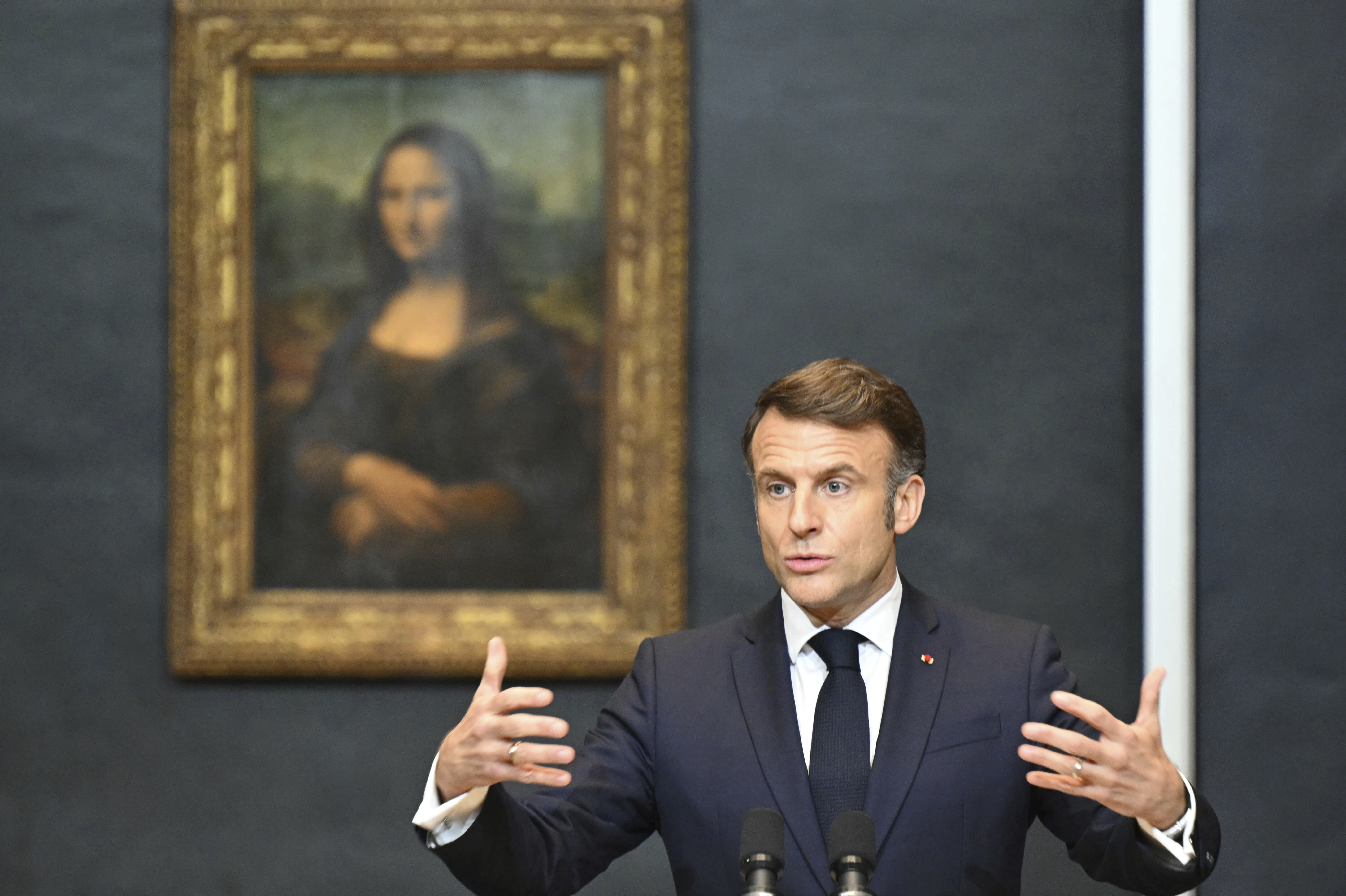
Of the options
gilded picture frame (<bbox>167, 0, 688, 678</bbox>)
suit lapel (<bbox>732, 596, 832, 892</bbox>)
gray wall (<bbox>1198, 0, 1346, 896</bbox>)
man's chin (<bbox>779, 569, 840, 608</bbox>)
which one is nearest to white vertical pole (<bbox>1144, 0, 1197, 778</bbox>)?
gray wall (<bbox>1198, 0, 1346, 896</bbox>)

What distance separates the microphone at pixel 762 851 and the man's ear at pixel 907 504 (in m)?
0.74

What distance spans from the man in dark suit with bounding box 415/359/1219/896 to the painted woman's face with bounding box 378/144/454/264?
195cm

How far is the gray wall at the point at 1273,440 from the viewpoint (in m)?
3.32

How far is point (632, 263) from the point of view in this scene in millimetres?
4066

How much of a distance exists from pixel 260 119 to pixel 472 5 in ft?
2.48

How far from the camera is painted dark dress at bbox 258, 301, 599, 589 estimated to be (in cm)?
409

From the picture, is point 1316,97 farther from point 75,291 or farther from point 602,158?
point 75,291

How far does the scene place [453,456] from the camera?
13.4 feet

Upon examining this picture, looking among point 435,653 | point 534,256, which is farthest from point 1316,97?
point 435,653

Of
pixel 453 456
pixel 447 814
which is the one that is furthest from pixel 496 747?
pixel 453 456

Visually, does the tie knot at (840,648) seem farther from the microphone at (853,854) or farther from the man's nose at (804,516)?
the microphone at (853,854)

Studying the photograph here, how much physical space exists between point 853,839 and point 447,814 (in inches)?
26.8

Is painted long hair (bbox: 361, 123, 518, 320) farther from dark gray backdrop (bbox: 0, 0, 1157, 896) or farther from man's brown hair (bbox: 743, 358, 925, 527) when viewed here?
man's brown hair (bbox: 743, 358, 925, 527)

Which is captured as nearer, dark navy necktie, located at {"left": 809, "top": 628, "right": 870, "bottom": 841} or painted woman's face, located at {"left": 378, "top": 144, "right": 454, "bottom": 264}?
dark navy necktie, located at {"left": 809, "top": 628, "right": 870, "bottom": 841}
